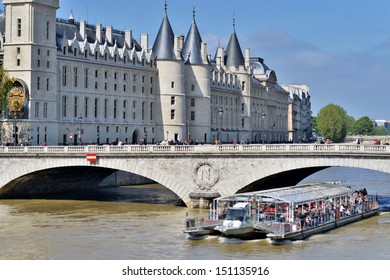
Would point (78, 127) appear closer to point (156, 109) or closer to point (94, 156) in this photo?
point (156, 109)

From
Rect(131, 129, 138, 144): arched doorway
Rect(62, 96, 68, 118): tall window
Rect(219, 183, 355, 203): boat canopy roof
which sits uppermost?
Rect(62, 96, 68, 118): tall window

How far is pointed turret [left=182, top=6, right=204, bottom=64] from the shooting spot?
117 metres

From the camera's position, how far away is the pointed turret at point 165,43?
112625 millimetres

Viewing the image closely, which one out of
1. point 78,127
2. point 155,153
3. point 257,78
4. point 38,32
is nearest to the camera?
point 155,153

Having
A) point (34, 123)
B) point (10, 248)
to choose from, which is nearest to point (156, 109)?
point (34, 123)

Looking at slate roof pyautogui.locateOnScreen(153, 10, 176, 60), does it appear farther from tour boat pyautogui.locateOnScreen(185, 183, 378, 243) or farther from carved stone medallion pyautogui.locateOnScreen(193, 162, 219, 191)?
tour boat pyautogui.locateOnScreen(185, 183, 378, 243)

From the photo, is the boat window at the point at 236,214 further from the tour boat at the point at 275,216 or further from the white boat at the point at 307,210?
the white boat at the point at 307,210

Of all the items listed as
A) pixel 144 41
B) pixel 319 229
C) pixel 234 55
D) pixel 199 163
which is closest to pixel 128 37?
pixel 144 41

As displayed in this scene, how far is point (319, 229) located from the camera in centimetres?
5241

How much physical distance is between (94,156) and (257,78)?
90538 mm

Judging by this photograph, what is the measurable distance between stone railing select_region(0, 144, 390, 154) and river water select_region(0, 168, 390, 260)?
12.3 ft

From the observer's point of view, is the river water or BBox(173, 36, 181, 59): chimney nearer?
the river water

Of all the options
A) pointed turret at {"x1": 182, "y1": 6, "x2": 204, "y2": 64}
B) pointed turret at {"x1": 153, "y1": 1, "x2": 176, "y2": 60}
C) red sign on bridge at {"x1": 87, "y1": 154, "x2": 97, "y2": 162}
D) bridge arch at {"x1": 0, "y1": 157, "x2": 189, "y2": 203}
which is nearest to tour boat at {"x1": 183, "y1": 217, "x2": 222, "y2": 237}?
bridge arch at {"x1": 0, "y1": 157, "x2": 189, "y2": 203}

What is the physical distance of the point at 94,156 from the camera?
66.6m
